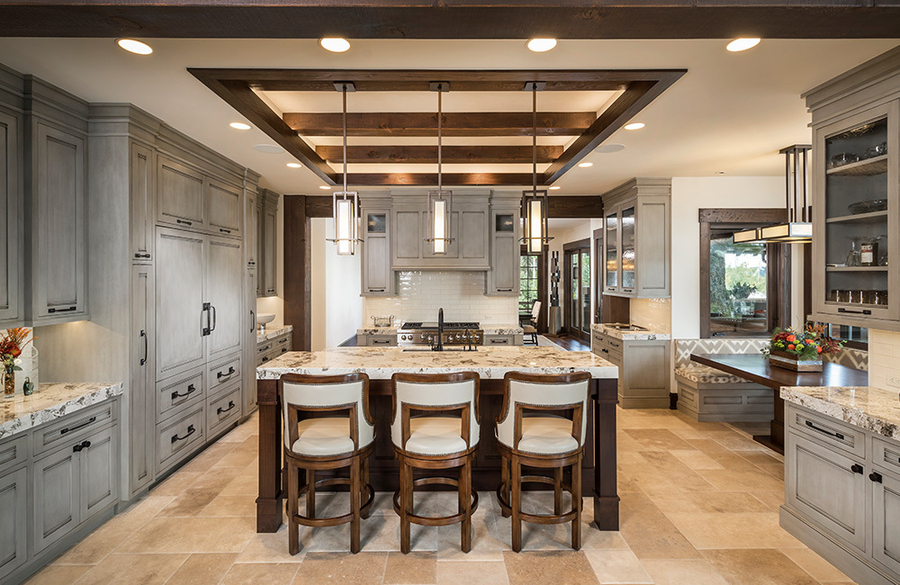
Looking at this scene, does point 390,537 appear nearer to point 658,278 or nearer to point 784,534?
point 784,534

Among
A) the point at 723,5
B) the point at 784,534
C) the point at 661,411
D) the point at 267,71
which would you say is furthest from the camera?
the point at 661,411

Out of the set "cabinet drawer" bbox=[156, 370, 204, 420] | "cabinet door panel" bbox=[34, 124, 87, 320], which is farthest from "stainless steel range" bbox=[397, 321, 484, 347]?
"cabinet door panel" bbox=[34, 124, 87, 320]

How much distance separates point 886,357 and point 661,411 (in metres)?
2.85

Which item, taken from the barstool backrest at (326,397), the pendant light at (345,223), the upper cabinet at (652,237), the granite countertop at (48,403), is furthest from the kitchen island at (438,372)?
the upper cabinet at (652,237)

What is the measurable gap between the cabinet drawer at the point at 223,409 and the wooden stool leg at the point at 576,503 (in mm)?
3366

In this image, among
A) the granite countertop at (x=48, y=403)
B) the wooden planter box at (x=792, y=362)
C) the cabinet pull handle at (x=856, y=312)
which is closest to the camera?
the granite countertop at (x=48, y=403)

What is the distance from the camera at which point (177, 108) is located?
312cm

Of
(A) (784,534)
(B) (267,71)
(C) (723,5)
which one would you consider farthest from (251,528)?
(C) (723,5)

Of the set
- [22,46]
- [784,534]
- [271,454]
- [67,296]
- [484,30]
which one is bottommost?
[784,534]

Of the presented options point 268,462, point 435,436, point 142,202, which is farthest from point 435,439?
point 142,202

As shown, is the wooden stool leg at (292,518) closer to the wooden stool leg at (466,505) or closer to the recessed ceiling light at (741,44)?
the wooden stool leg at (466,505)

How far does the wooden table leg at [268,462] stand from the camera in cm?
279

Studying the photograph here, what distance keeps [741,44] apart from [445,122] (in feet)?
6.71

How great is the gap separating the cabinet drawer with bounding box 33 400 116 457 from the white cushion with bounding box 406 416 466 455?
1967 mm
